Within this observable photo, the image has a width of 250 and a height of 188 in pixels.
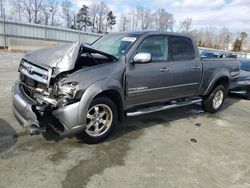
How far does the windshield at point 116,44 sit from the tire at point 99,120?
977 millimetres

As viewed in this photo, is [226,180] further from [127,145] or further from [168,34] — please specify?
[168,34]

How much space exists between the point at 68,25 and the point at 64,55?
188 ft

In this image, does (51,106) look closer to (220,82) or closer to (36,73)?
(36,73)

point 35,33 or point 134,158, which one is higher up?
point 35,33

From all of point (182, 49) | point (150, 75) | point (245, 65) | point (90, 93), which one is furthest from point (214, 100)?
point (245, 65)

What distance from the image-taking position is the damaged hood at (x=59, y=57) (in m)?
3.52

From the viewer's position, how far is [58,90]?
3.47 metres

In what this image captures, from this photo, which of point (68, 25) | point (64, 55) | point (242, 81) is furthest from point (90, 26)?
point (64, 55)

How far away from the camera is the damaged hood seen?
352 cm

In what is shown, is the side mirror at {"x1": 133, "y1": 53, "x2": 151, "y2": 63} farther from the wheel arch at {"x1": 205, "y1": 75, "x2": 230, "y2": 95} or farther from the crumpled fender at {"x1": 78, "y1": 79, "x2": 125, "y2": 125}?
the wheel arch at {"x1": 205, "y1": 75, "x2": 230, "y2": 95}

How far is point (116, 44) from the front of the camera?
4781 mm

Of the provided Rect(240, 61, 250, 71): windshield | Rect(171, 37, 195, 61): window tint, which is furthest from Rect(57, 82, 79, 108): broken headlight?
Rect(240, 61, 250, 71): windshield

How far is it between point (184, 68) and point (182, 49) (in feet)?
1.51

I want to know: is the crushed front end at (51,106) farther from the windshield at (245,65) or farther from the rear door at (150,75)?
the windshield at (245,65)
